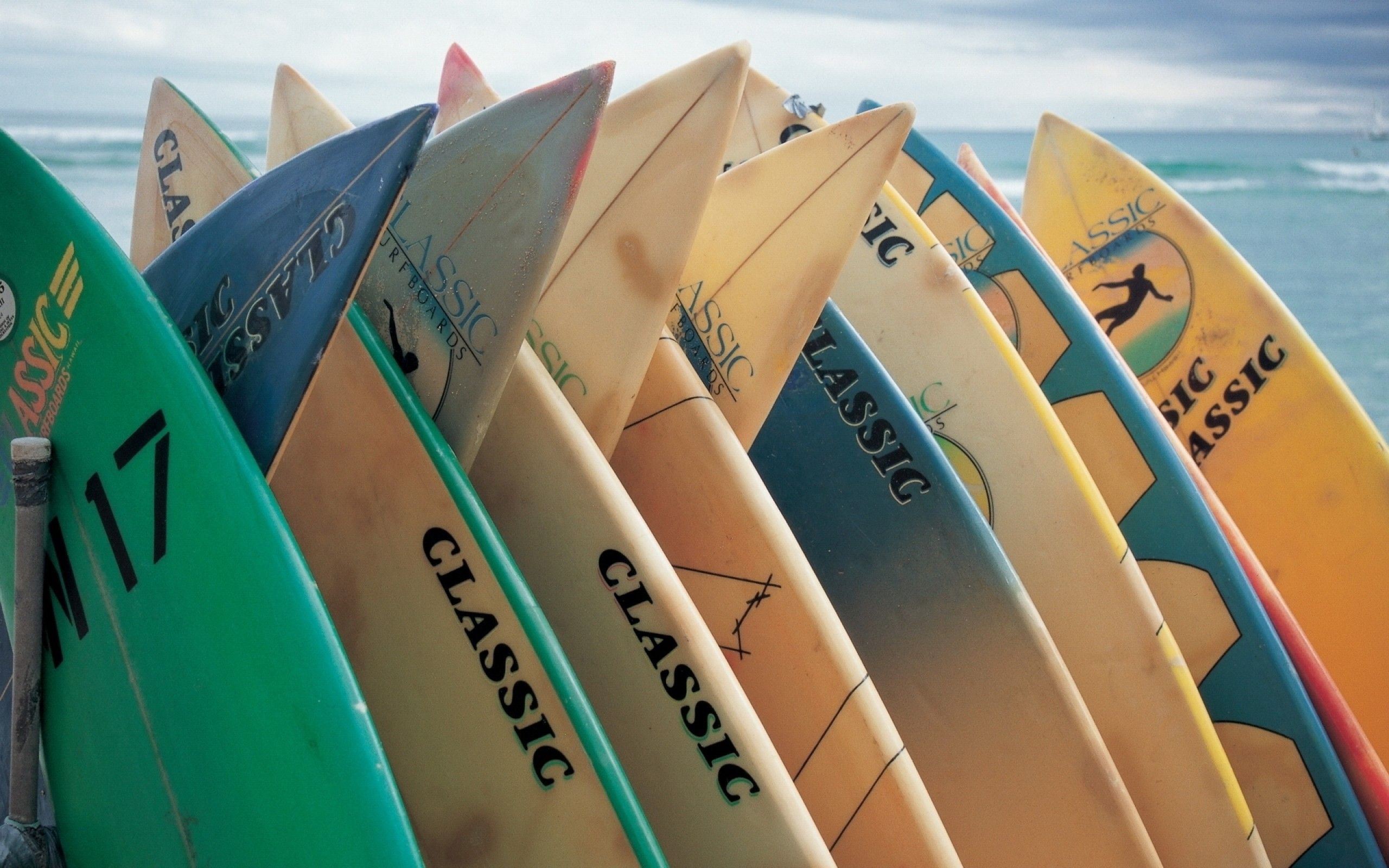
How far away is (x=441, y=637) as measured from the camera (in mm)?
984

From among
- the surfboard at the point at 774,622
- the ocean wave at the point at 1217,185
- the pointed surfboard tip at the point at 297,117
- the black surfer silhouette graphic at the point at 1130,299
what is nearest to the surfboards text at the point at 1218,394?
the black surfer silhouette graphic at the point at 1130,299

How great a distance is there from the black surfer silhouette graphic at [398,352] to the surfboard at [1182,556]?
1109 millimetres

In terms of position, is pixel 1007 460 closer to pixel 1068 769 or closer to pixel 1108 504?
pixel 1108 504

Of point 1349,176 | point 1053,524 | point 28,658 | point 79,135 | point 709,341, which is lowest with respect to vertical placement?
point 1053,524

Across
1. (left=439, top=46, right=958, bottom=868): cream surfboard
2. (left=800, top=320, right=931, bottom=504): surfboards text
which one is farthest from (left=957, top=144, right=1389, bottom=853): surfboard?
(left=439, top=46, right=958, bottom=868): cream surfboard

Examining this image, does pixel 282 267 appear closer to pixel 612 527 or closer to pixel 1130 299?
pixel 612 527

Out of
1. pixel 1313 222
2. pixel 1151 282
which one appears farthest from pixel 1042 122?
pixel 1313 222

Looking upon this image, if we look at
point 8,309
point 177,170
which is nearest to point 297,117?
point 177,170

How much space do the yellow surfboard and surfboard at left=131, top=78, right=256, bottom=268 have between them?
1.72m

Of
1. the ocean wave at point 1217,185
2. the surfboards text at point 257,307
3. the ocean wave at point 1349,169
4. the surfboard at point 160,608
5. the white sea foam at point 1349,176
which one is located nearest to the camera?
the surfboard at point 160,608

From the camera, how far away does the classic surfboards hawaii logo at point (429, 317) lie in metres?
1.04

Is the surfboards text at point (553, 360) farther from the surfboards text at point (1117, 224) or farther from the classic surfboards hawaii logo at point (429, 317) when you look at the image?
the surfboards text at point (1117, 224)

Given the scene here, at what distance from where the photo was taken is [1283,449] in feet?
6.51

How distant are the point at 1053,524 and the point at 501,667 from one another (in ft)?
2.87
